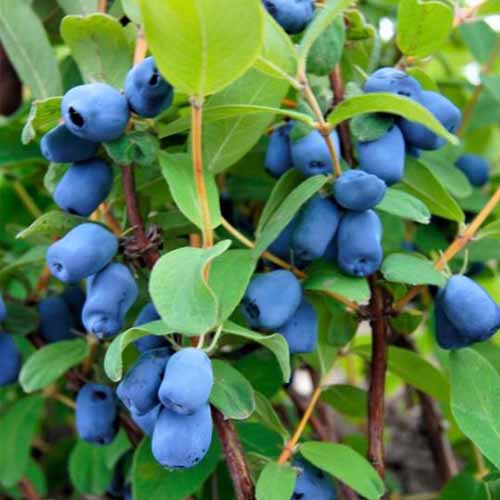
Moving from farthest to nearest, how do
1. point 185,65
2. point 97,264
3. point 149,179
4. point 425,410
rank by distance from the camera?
point 425,410 → point 149,179 → point 97,264 → point 185,65

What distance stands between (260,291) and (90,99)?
20 centimetres

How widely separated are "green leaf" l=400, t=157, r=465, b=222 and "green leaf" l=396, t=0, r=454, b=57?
10cm

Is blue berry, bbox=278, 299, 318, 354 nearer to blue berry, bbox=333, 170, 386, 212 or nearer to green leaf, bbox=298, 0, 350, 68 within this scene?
blue berry, bbox=333, 170, 386, 212

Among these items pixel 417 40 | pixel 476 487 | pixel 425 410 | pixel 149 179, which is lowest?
pixel 425 410

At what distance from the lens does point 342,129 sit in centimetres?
84

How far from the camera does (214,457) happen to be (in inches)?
35.2

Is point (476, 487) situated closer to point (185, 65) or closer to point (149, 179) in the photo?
point (149, 179)

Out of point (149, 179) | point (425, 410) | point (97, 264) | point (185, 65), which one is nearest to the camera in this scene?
point (185, 65)

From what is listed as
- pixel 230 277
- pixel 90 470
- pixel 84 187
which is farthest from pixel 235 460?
pixel 90 470

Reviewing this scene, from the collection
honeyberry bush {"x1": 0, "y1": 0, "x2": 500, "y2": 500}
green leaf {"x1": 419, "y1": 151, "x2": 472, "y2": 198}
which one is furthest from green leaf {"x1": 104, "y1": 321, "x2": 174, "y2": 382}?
green leaf {"x1": 419, "y1": 151, "x2": 472, "y2": 198}

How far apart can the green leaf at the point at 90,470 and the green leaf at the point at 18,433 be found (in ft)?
0.21

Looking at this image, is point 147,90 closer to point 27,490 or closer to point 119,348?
point 119,348

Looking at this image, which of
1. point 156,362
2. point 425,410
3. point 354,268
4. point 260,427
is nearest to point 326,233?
point 354,268

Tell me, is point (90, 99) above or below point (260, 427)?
above
